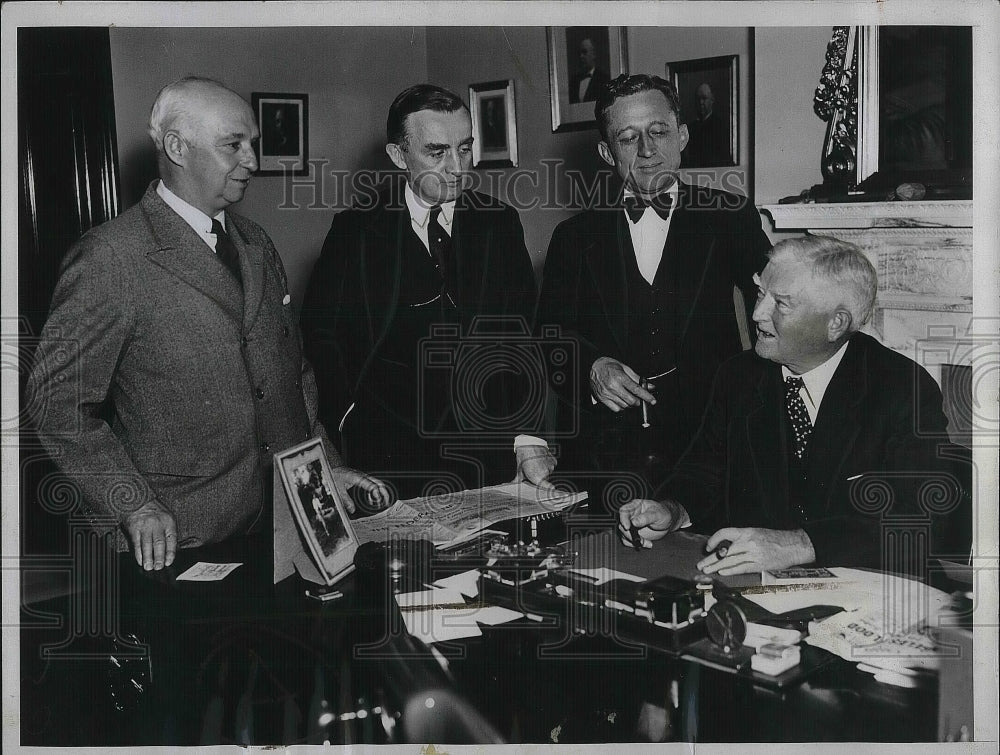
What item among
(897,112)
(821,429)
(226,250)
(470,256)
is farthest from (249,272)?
(897,112)

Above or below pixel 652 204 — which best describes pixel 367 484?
below

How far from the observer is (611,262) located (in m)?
2.46

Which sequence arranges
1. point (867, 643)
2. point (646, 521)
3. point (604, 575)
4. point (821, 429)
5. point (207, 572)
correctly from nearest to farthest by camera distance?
point (867, 643)
point (604, 575)
point (207, 572)
point (646, 521)
point (821, 429)

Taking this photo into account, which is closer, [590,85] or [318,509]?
[318,509]

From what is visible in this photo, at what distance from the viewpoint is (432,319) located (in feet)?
8.02

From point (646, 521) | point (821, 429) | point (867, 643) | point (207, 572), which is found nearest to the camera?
point (867, 643)

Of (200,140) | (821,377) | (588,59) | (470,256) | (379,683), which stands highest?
(588,59)

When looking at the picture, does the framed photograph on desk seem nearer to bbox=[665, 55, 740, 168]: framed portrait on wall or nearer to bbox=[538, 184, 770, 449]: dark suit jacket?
bbox=[538, 184, 770, 449]: dark suit jacket

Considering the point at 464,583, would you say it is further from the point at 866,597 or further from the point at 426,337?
the point at 866,597

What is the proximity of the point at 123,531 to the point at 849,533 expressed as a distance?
6.33 ft

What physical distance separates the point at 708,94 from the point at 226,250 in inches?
54.5

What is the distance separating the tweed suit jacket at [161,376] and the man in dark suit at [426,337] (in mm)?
221

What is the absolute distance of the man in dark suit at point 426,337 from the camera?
2.43 meters

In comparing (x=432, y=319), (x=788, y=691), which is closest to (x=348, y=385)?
(x=432, y=319)
